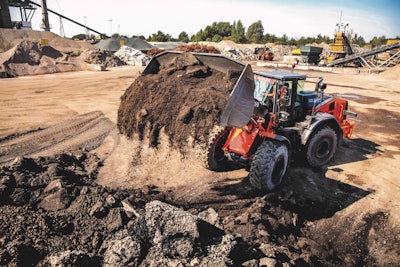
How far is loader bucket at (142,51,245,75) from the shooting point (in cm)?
715

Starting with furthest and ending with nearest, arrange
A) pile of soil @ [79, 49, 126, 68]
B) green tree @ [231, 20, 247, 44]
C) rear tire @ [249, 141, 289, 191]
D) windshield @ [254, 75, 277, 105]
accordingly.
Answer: green tree @ [231, 20, 247, 44]
pile of soil @ [79, 49, 126, 68]
windshield @ [254, 75, 277, 105]
rear tire @ [249, 141, 289, 191]

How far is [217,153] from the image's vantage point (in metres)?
6.98

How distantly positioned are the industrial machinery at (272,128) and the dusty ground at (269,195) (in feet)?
1.47

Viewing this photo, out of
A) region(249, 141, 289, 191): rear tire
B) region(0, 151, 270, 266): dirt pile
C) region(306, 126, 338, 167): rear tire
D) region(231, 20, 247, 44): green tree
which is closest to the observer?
region(0, 151, 270, 266): dirt pile

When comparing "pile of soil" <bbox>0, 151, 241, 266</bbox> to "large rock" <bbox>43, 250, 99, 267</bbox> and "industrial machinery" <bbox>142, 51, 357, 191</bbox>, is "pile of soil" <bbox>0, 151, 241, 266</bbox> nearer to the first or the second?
"large rock" <bbox>43, 250, 99, 267</bbox>

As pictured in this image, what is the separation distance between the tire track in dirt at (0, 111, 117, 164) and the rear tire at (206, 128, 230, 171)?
12.5ft

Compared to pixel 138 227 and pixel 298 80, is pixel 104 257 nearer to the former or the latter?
pixel 138 227

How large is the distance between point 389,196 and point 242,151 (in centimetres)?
331

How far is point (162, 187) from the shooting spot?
6.41 meters

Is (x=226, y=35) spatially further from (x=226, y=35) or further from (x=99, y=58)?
(x=99, y=58)

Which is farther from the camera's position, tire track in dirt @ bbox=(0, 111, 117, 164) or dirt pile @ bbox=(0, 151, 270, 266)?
tire track in dirt @ bbox=(0, 111, 117, 164)

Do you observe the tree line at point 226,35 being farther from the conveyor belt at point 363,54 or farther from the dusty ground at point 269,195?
the dusty ground at point 269,195

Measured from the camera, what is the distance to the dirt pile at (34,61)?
66.0 feet

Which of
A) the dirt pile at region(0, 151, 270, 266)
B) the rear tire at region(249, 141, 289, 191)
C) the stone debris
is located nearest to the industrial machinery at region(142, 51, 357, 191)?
the rear tire at region(249, 141, 289, 191)
